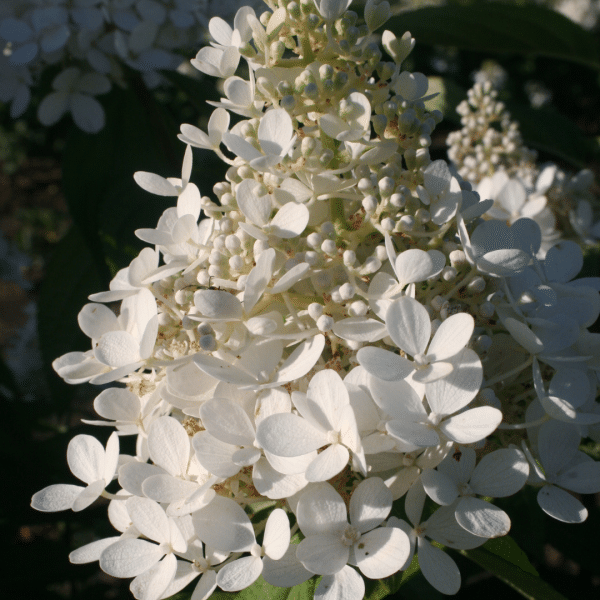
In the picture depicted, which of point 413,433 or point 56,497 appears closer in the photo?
point 413,433

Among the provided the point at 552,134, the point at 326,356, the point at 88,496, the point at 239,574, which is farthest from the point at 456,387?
the point at 552,134

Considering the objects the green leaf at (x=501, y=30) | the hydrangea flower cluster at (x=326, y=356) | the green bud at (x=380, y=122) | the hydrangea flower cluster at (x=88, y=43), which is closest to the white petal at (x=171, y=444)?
the hydrangea flower cluster at (x=326, y=356)

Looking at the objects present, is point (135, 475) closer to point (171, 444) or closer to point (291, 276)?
point (171, 444)

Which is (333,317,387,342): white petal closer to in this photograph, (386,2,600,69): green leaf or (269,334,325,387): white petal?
(269,334,325,387): white petal

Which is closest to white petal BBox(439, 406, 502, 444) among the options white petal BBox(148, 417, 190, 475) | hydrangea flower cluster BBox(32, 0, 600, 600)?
hydrangea flower cluster BBox(32, 0, 600, 600)

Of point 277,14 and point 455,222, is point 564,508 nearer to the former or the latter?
point 455,222

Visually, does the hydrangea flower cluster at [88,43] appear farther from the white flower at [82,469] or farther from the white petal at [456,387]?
the white petal at [456,387]
